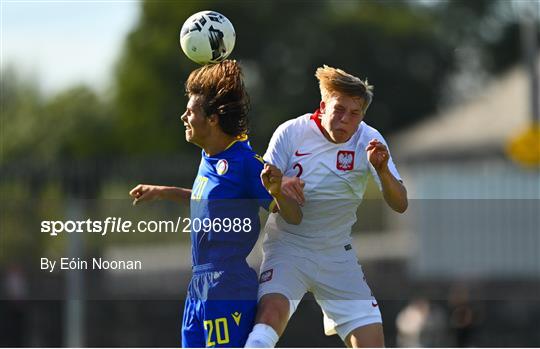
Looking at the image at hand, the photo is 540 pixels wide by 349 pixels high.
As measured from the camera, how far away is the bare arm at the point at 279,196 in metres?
8.61

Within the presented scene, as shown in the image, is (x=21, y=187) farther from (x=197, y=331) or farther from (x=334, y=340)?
(x=197, y=331)

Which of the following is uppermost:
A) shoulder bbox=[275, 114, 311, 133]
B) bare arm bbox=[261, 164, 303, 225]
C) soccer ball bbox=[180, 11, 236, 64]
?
soccer ball bbox=[180, 11, 236, 64]

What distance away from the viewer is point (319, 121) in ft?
30.5

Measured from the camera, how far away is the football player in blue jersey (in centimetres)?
893

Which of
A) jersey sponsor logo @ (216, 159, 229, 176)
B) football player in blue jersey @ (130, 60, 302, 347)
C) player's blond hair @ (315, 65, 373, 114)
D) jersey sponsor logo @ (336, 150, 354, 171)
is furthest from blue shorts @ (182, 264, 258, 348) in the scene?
player's blond hair @ (315, 65, 373, 114)

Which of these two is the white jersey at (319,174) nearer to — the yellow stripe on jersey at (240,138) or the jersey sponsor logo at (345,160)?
the jersey sponsor logo at (345,160)

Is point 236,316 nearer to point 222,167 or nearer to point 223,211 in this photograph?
point 223,211

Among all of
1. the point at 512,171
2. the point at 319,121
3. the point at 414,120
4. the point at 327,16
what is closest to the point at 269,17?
the point at 327,16

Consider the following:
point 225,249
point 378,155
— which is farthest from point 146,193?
point 378,155

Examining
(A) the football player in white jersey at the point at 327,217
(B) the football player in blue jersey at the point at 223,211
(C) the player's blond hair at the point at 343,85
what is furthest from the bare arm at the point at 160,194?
(C) the player's blond hair at the point at 343,85

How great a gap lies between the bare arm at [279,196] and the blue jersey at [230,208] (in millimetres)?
147

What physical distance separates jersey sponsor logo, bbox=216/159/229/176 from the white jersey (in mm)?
297

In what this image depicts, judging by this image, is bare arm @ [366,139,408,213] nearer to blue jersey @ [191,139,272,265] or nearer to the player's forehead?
blue jersey @ [191,139,272,265]

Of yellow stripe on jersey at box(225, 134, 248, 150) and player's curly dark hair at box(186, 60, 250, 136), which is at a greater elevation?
player's curly dark hair at box(186, 60, 250, 136)
